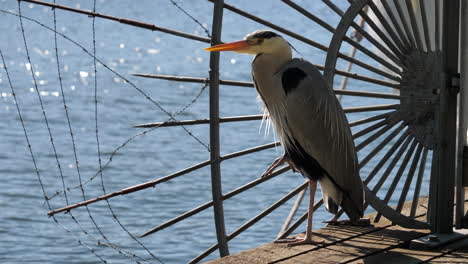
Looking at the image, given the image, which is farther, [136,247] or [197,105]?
[197,105]

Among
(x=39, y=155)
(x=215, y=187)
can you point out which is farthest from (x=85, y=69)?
(x=215, y=187)

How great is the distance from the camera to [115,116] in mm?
12734

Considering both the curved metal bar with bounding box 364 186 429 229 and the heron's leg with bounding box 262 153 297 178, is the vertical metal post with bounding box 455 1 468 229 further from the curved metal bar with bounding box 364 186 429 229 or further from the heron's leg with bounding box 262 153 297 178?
the heron's leg with bounding box 262 153 297 178

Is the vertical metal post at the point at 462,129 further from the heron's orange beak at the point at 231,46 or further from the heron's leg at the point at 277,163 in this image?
the heron's orange beak at the point at 231,46

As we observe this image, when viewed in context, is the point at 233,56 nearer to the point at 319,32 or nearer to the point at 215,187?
the point at 319,32

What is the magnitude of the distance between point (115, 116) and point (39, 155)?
222cm

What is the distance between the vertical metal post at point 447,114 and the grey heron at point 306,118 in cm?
39

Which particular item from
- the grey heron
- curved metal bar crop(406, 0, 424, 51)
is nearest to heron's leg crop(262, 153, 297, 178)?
the grey heron

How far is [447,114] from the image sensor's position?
4031 millimetres

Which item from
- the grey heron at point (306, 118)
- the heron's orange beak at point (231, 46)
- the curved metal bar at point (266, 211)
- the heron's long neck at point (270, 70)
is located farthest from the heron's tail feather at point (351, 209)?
the heron's orange beak at point (231, 46)

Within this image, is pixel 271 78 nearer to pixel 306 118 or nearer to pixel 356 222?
pixel 306 118

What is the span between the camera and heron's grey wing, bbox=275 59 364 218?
4055 millimetres

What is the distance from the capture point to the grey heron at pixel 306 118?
4.07 metres

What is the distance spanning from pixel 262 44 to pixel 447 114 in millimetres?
836
